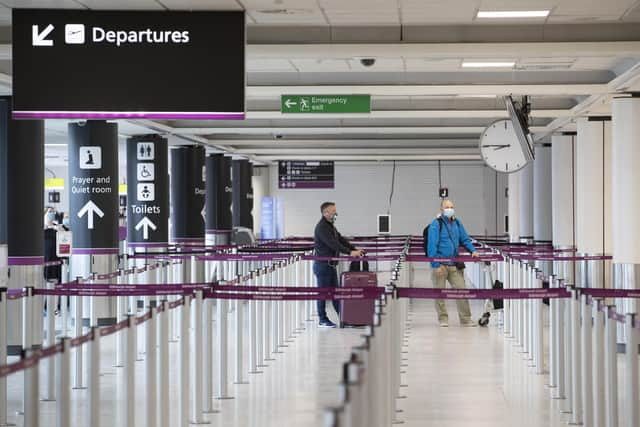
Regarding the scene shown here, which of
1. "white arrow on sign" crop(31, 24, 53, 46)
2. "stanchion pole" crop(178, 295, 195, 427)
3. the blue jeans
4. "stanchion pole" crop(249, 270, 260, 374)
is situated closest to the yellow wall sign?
the blue jeans

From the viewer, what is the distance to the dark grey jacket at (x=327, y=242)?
17.8 metres

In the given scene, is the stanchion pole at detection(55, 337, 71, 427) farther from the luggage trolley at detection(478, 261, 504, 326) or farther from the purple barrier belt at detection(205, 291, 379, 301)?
the luggage trolley at detection(478, 261, 504, 326)

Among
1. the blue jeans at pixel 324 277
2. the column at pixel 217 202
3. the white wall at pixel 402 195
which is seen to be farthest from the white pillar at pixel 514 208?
the blue jeans at pixel 324 277

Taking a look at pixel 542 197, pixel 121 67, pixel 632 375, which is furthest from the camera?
pixel 542 197

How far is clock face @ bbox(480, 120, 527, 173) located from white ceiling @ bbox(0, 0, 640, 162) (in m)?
1.03

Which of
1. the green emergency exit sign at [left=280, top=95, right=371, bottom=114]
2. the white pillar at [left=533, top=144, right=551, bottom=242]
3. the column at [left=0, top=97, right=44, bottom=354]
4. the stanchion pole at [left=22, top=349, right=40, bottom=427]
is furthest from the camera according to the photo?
the white pillar at [left=533, top=144, right=551, bottom=242]

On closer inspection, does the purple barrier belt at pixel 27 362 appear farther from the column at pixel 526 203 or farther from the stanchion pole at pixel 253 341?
the column at pixel 526 203

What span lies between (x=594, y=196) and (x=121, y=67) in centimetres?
1113

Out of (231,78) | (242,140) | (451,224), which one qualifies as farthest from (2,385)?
(242,140)

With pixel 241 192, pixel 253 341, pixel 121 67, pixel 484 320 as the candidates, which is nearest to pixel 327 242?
pixel 484 320

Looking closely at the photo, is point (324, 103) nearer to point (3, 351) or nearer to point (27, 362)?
point (3, 351)

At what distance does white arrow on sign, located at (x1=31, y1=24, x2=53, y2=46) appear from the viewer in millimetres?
10422

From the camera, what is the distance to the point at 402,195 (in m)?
39.9

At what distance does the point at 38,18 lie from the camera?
10445mm
